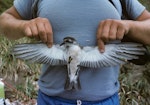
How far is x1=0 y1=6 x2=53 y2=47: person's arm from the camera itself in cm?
142

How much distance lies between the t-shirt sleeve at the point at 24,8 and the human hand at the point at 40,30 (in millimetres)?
205

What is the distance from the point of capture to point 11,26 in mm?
1567

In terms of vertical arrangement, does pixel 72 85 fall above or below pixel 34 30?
below

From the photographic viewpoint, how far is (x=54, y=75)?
1.53 m

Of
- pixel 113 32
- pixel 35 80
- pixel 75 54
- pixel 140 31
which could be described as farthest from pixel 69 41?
pixel 35 80

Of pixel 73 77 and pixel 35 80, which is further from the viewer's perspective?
pixel 35 80

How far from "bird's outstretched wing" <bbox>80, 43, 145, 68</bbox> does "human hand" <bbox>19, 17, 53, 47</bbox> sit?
137 mm

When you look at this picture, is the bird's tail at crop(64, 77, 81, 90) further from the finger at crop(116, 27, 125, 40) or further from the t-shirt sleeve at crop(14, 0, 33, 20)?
the t-shirt sleeve at crop(14, 0, 33, 20)

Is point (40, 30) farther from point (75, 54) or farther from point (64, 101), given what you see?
point (64, 101)

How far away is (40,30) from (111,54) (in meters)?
0.27

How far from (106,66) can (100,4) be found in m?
0.23

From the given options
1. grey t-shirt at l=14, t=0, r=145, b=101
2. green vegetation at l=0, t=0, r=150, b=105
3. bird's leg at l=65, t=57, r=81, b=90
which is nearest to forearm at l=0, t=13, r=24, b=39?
grey t-shirt at l=14, t=0, r=145, b=101

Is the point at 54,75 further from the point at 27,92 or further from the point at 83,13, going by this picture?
the point at 27,92

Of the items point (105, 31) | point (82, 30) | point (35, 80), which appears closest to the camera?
point (105, 31)
